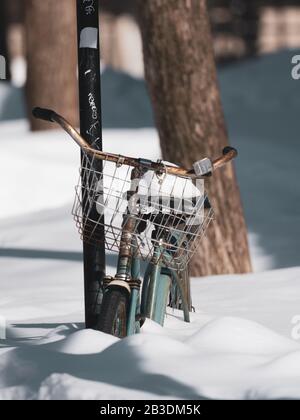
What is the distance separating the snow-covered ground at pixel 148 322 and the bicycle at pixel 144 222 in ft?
0.46

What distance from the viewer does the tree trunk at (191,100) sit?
9.02m

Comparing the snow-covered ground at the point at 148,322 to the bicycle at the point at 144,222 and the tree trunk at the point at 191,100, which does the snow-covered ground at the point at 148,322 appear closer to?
the bicycle at the point at 144,222

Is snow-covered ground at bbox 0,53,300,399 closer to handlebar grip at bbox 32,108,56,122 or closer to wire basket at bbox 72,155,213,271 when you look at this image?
wire basket at bbox 72,155,213,271

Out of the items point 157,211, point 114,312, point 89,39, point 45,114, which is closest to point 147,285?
point 114,312

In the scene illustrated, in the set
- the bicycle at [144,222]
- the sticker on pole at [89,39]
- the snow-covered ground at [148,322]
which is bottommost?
the snow-covered ground at [148,322]

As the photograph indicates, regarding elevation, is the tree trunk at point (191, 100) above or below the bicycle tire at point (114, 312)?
above

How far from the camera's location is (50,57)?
16.1 m

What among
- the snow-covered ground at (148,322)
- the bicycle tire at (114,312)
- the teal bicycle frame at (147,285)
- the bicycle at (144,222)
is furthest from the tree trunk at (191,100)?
the bicycle tire at (114,312)

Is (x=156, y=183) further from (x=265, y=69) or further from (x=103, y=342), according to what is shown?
(x=265, y=69)

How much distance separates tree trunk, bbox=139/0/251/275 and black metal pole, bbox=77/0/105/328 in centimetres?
242

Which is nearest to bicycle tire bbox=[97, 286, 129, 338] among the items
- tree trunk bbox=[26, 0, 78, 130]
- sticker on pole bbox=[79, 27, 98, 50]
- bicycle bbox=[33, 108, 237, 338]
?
bicycle bbox=[33, 108, 237, 338]

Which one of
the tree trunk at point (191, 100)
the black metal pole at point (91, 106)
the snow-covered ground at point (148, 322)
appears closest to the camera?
the snow-covered ground at point (148, 322)

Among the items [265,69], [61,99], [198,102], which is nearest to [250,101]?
[265,69]

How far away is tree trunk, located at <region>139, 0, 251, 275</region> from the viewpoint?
9.02 m
